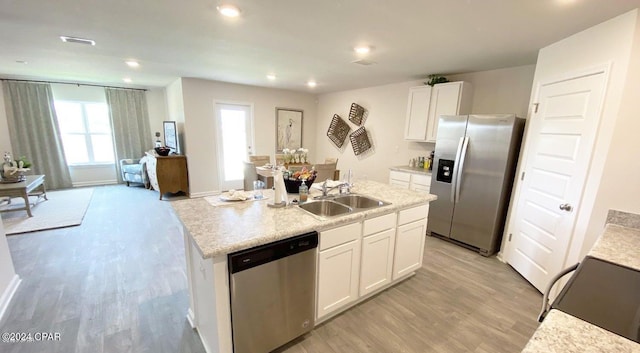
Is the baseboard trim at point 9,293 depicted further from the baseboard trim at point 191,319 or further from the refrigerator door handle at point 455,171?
the refrigerator door handle at point 455,171

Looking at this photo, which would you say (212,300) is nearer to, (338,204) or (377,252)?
(338,204)

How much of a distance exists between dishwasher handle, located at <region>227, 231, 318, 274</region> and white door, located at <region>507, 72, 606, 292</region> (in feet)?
7.37

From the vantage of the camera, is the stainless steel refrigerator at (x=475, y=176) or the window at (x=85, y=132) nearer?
the stainless steel refrigerator at (x=475, y=176)

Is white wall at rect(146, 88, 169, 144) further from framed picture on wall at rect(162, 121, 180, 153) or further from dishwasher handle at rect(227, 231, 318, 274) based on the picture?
dishwasher handle at rect(227, 231, 318, 274)

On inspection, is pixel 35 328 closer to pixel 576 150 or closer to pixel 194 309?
pixel 194 309

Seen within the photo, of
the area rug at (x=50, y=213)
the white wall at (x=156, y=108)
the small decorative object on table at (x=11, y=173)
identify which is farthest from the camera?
the white wall at (x=156, y=108)

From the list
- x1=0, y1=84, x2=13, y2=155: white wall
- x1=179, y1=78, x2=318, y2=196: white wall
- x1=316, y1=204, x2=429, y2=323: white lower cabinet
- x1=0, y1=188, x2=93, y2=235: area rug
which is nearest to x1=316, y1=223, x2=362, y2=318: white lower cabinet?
x1=316, y1=204, x2=429, y2=323: white lower cabinet

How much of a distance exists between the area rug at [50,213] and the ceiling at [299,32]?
2.39 meters

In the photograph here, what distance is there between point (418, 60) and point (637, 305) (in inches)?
117

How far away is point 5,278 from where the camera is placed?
2160 millimetres

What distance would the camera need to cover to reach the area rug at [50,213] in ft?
12.0

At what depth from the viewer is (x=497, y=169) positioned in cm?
296

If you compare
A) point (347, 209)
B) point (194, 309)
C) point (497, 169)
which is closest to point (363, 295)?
point (347, 209)

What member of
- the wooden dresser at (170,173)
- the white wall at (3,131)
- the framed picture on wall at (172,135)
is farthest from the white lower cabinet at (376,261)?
the white wall at (3,131)
